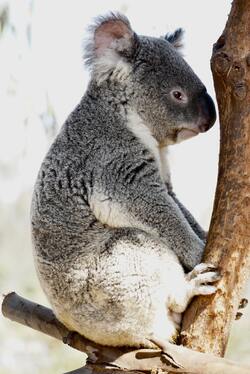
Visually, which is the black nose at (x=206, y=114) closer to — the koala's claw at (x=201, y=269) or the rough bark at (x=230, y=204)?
the rough bark at (x=230, y=204)

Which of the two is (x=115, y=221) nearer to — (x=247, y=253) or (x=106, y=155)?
(x=106, y=155)

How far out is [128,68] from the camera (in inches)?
151

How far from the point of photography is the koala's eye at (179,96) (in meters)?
3.76

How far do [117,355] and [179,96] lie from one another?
135 cm

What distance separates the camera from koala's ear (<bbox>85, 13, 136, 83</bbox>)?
377 centimetres

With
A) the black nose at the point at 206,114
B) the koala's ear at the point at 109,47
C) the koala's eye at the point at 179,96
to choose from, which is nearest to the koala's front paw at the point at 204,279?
the black nose at the point at 206,114

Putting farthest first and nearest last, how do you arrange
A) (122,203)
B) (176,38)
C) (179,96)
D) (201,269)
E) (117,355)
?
1. (176,38)
2. (179,96)
3. (122,203)
4. (117,355)
5. (201,269)

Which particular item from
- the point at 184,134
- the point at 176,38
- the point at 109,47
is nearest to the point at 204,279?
the point at 184,134

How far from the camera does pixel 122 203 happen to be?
3338mm

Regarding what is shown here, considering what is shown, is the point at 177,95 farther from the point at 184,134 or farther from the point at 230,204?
the point at 230,204

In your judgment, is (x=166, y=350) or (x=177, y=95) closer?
(x=166, y=350)

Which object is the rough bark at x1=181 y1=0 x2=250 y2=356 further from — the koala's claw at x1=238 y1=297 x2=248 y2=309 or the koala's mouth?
the koala's mouth

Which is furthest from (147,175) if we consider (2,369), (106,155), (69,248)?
(2,369)

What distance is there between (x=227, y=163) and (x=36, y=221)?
0.98 metres
